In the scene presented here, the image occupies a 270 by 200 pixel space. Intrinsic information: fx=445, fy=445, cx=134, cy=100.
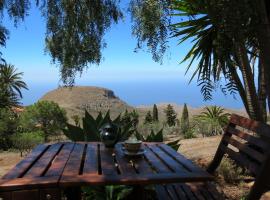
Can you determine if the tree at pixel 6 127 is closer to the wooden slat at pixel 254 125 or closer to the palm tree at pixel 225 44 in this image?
the palm tree at pixel 225 44

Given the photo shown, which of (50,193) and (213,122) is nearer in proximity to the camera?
(50,193)

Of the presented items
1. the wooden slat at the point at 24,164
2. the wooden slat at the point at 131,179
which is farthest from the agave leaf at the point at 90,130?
the wooden slat at the point at 131,179

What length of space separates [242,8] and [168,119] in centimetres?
1935

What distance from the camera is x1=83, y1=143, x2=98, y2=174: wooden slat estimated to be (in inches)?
113

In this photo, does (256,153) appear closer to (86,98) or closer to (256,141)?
(256,141)

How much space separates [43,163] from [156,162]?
802 millimetres

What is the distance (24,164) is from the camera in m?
3.07

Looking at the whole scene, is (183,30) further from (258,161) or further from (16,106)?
(16,106)

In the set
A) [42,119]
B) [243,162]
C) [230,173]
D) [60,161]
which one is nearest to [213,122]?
[230,173]

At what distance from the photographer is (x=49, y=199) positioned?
2.52 metres

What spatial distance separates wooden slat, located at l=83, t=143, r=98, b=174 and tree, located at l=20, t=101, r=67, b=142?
1989cm

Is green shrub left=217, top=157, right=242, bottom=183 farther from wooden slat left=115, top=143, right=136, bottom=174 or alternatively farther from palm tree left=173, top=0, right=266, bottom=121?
wooden slat left=115, top=143, right=136, bottom=174

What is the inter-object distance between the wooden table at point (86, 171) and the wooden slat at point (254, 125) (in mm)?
507

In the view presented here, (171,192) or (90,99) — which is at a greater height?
(171,192)
